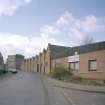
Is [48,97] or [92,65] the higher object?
[92,65]

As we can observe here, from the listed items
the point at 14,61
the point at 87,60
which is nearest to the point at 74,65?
the point at 87,60

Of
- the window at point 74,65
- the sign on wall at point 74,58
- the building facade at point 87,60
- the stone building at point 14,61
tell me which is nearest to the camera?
the building facade at point 87,60

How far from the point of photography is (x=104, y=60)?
36.5m

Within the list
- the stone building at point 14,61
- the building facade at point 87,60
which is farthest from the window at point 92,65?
the stone building at point 14,61

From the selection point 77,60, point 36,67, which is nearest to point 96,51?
point 77,60

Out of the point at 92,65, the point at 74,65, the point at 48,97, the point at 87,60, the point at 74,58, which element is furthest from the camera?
the point at 74,65

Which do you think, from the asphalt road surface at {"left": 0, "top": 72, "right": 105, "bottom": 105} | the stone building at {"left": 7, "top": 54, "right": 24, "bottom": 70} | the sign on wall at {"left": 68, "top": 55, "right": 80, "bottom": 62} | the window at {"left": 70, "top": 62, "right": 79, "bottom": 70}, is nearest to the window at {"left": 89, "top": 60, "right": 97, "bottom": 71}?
the sign on wall at {"left": 68, "top": 55, "right": 80, "bottom": 62}

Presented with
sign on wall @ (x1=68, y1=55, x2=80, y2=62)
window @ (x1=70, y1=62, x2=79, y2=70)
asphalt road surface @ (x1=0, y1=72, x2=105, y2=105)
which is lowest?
asphalt road surface @ (x1=0, y1=72, x2=105, y2=105)

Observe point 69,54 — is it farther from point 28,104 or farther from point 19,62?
point 19,62

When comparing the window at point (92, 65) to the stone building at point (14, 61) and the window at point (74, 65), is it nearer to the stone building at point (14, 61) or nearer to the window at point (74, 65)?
the window at point (74, 65)

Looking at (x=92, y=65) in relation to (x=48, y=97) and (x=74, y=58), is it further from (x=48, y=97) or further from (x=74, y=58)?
(x=48, y=97)

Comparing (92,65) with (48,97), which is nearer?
(48,97)

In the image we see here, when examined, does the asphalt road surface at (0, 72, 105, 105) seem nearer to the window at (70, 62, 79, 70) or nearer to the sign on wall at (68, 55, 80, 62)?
the sign on wall at (68, 55, 80, 62)

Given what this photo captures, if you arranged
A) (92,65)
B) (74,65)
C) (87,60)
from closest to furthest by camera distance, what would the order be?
(92,65), (87,60), (74,65)
